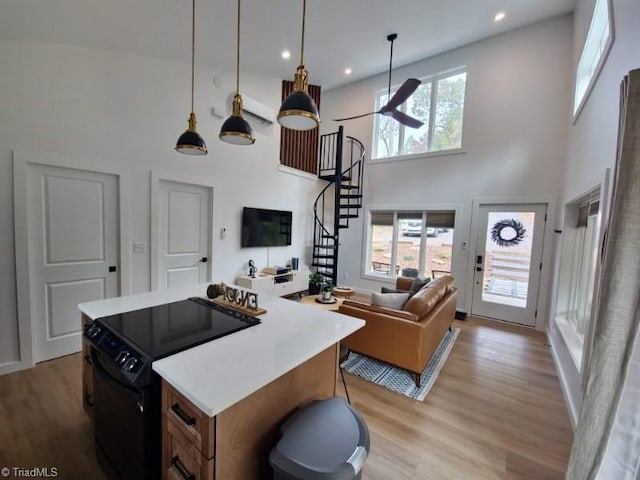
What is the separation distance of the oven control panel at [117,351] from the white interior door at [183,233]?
234cm

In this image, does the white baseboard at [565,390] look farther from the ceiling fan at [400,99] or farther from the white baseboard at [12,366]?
the white baseboard at [12,366]

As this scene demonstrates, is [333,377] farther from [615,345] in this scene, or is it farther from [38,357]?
[38,357]

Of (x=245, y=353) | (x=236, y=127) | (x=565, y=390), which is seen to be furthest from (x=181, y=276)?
(x=565, y=390)

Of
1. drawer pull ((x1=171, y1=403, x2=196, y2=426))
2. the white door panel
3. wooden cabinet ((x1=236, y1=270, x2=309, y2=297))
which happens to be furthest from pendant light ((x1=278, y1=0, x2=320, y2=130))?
wooden cabinet ((x1=236, y1=270, x2=309, y2=297))

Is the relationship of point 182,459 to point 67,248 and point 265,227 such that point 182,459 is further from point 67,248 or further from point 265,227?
point 265,227

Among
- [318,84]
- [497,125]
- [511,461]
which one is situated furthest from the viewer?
[318,84]

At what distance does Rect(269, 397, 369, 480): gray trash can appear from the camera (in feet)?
3.14

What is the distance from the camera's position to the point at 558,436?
2.02 meters

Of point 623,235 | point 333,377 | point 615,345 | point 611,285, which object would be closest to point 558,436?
point 615,345

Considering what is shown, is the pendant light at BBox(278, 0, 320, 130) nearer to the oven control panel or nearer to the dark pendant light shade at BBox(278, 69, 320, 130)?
the dark pendant light shade at BBox(278, 69, 320, 130)

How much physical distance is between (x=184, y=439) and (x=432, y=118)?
19.2 ft

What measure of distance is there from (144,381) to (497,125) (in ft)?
18.3

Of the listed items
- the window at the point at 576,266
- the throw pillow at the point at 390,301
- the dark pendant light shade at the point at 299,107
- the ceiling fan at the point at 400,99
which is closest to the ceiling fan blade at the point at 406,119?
the ceiling fan at the point at 400,99

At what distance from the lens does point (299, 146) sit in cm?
563
